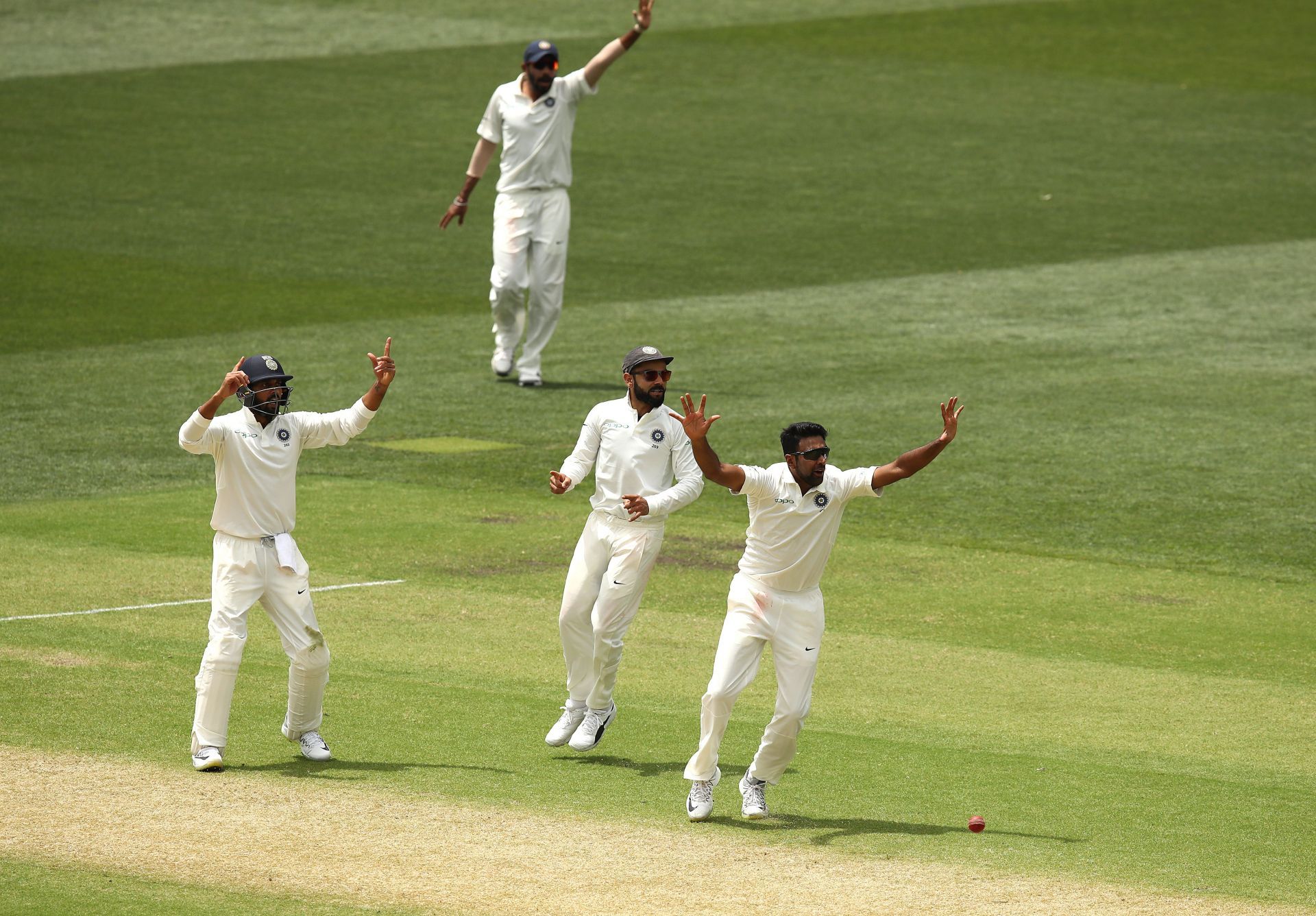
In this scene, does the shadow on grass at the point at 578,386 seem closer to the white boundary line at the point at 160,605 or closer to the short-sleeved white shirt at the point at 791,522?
the white boundary line at the point at 160,605

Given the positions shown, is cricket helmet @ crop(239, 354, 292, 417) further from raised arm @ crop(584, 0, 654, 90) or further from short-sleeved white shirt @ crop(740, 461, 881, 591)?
raised arm @ crop(584, 0, 654, 90)

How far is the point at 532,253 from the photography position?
20.9 meters

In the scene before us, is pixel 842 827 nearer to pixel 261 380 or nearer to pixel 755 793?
pixel 755 793

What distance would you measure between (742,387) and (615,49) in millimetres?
3912

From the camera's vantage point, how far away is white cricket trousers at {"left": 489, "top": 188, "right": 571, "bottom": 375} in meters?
20.6

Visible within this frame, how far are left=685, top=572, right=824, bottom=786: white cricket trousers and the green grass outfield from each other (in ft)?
1.20

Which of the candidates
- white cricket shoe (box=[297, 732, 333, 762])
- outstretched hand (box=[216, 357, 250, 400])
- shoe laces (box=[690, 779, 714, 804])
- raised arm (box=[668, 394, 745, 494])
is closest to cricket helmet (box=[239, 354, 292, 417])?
outstretched hand (box=[216, 357, 250, 400])

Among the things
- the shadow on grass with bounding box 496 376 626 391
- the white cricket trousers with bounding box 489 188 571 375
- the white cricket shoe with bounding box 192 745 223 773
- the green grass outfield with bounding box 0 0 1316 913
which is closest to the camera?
the white cricket shoe with bounding box 192 745 223 773

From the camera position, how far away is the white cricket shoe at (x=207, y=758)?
414 inches

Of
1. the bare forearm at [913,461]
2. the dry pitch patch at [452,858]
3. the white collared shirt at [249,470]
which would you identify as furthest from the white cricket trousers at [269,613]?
the bare forearm at [913,461]

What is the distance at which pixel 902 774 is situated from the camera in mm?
10852

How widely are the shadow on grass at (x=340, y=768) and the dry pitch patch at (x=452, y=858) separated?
237mm

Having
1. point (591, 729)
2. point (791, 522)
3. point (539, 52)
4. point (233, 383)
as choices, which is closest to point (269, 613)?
point (233, 383)

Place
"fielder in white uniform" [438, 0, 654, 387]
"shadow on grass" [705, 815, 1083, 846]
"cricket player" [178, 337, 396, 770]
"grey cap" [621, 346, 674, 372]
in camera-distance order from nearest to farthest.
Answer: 1. "shadow on grass" [705, 815, 1083, 846]
2. "cricket player" [178, 337, 396, 770]
3. "grey cap" [621, 346, 674, 372]
4. "fielder in white uniform" [438, 0, 654, 387]
